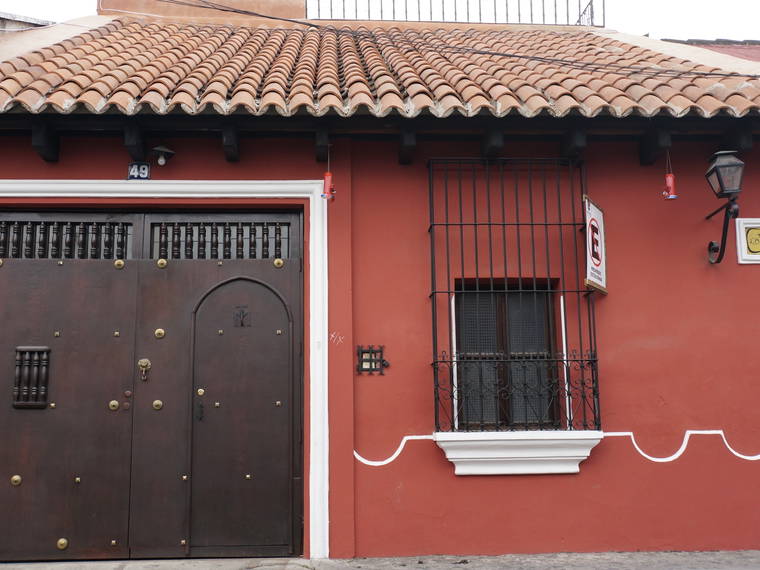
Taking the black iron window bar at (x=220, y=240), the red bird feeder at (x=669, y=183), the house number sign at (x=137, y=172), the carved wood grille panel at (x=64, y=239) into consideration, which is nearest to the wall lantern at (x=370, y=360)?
the black iron window bar at (x=220, y=240)

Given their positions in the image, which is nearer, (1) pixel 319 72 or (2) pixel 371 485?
(2) pixel 371 485

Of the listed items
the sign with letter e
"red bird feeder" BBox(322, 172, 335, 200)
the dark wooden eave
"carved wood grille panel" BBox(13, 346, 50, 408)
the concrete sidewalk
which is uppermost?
the dark wooden eave

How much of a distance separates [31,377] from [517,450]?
3688 mm

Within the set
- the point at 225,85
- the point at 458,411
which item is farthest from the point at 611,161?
the point at 225,85

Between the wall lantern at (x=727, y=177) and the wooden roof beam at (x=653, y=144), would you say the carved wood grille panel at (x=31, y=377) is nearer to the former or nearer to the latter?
the wooden roof beam at (x=653, y=144)

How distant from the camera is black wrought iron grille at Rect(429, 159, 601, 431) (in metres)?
5.36

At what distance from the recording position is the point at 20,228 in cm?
554

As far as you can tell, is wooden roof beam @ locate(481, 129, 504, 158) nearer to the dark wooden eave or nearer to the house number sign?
the dark wooden eave

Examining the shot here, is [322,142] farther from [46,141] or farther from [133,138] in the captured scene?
[46,141]

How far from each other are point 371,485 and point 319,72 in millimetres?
3546

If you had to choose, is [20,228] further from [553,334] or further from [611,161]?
[611,161]

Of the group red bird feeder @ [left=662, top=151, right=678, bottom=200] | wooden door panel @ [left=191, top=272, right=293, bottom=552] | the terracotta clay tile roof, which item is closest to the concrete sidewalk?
wooden door panel @ [left=191, top=272, right=293, bottom=552]

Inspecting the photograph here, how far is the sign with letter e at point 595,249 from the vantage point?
5.27 metres

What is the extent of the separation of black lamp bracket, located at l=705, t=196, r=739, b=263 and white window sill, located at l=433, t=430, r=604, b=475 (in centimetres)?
173
